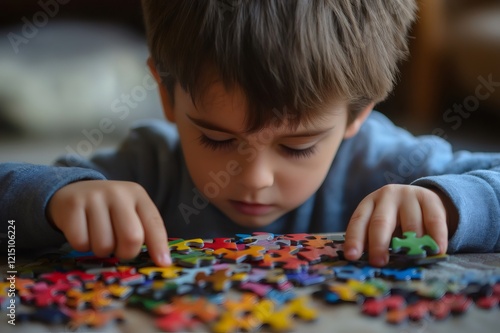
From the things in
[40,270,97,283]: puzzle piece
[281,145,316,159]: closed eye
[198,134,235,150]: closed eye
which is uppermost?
[198,134,235,150]: closed eye

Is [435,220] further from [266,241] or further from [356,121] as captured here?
[356,121]

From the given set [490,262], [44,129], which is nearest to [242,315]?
[490,262]

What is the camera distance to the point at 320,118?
1049 mm

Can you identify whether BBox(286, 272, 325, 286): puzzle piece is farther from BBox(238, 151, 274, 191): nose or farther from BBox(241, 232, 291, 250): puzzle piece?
BBox(238, 151, 274, 191): nose

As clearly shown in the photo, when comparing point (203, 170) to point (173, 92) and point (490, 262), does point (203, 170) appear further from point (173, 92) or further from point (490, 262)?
point (490, 262)

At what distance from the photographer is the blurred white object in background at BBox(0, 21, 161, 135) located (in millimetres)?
3150

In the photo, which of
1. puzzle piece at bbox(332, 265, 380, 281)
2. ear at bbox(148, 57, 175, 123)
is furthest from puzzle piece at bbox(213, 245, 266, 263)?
ear at bbox(148, 57, 175, 123)

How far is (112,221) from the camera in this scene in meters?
0.85

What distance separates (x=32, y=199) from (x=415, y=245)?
0.63 metres

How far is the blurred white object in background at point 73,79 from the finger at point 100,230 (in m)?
2.47

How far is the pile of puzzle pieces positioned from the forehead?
0.77 ft
